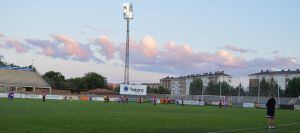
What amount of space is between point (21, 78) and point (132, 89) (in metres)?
49.6

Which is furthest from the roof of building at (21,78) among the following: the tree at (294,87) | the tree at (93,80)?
the tree at (294,87)

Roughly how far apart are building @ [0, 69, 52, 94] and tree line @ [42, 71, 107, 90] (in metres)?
26.3

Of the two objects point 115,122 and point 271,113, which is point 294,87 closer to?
point 271,113

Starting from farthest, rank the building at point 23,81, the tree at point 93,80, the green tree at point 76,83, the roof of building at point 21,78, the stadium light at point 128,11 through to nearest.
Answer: the tree at point 93,80 → the green tree at point 76,83 → the roof of building at point 21,78 → the building at point 23,81 → the stadium light at point 128,11

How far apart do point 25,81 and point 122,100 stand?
62548 mm

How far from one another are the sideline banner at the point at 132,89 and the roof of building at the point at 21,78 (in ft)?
140

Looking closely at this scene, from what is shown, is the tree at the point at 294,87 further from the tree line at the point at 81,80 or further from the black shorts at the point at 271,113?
the black shorts at the point at 271,113

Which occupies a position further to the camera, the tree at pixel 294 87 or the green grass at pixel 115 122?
the tree at pixel 294 87

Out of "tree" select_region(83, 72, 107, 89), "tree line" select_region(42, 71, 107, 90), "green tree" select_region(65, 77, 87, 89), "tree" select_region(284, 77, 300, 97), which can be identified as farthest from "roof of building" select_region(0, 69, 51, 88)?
"tree" select_region(284, 77, 300, 97)

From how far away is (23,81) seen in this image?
133 m

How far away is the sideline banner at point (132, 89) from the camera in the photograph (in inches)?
3858

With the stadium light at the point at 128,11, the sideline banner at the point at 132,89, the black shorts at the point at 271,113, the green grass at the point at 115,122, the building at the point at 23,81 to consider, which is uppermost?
the stadium light at the point at 128,11

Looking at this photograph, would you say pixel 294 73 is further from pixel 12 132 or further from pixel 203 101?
pixel 12 132

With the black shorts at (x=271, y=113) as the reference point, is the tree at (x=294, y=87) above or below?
above
